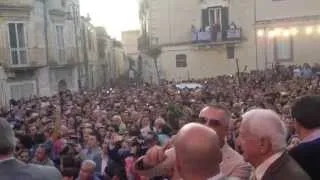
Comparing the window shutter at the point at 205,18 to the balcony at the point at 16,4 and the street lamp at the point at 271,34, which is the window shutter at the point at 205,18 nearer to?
the street lamp at the point at 271,34

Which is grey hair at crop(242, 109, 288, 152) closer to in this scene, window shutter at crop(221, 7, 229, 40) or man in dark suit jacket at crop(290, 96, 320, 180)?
man in dark suit jacket at crop(290, 96, 320, 180)

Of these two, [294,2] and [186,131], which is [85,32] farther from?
[186,131]

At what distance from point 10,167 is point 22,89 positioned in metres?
26.5

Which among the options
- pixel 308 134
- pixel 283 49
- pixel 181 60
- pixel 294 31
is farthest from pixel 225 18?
pixel 308 134

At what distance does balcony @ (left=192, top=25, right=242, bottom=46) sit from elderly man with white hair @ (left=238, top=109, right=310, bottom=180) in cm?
3086

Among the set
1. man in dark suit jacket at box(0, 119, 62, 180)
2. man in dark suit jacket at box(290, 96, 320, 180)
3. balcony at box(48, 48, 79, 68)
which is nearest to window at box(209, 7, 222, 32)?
balcony at box(48, 48, 79, 68)

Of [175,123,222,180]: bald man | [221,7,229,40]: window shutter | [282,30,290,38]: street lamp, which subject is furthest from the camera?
[221,7,229,40]: window shutter

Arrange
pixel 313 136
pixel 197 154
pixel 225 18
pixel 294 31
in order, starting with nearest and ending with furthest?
pixel 197 154, pixel 313 136, pixel 294 31, pixel 225 18

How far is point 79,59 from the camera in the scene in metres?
35.9

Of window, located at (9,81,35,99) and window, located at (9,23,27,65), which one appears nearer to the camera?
window, located at (9,81,35,99)

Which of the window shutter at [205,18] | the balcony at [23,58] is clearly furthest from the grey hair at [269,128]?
the window shutter at [205,18]

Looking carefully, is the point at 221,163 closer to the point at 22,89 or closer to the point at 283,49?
the point at 22,89

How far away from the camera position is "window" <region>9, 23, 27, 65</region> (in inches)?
1115

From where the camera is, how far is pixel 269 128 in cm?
309
